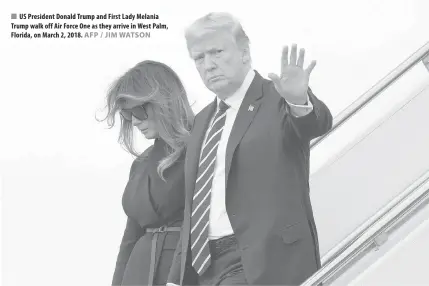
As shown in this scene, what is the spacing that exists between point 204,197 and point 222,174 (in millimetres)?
101

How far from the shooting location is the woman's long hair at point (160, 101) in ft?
12.4

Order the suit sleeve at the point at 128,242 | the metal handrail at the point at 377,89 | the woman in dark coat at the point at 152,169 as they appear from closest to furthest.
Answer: the woman in dark coat at the point at 152,169 < the suit sleeve at the point at 128,242 < the metal handrail at the point at 377,89

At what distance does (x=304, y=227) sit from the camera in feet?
9.93

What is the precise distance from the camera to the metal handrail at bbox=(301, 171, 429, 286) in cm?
291

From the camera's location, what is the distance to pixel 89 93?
664 cm

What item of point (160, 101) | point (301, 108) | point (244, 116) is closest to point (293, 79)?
point (301, 108)

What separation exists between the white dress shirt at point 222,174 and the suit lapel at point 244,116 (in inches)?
1.3

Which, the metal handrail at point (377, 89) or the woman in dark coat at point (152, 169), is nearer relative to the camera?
the woman in dark coat at point (152, 169)

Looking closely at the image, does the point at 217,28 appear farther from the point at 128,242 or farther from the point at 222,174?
the point at 128,242

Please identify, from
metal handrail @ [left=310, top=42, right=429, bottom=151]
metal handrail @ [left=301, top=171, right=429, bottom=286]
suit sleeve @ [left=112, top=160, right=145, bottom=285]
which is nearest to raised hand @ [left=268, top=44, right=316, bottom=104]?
metal handrail @ [left=301, top=171, right=429, bottom=286]

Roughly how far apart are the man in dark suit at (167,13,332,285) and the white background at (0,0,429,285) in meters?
3.14

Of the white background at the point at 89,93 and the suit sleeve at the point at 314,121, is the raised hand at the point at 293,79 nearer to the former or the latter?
the suit sleeve at the point at 314,121

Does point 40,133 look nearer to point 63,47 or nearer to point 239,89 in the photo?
point 63,47

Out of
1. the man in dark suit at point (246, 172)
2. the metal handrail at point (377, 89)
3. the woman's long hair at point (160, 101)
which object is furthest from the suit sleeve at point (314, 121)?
the metal handrail at point (377, 89)
